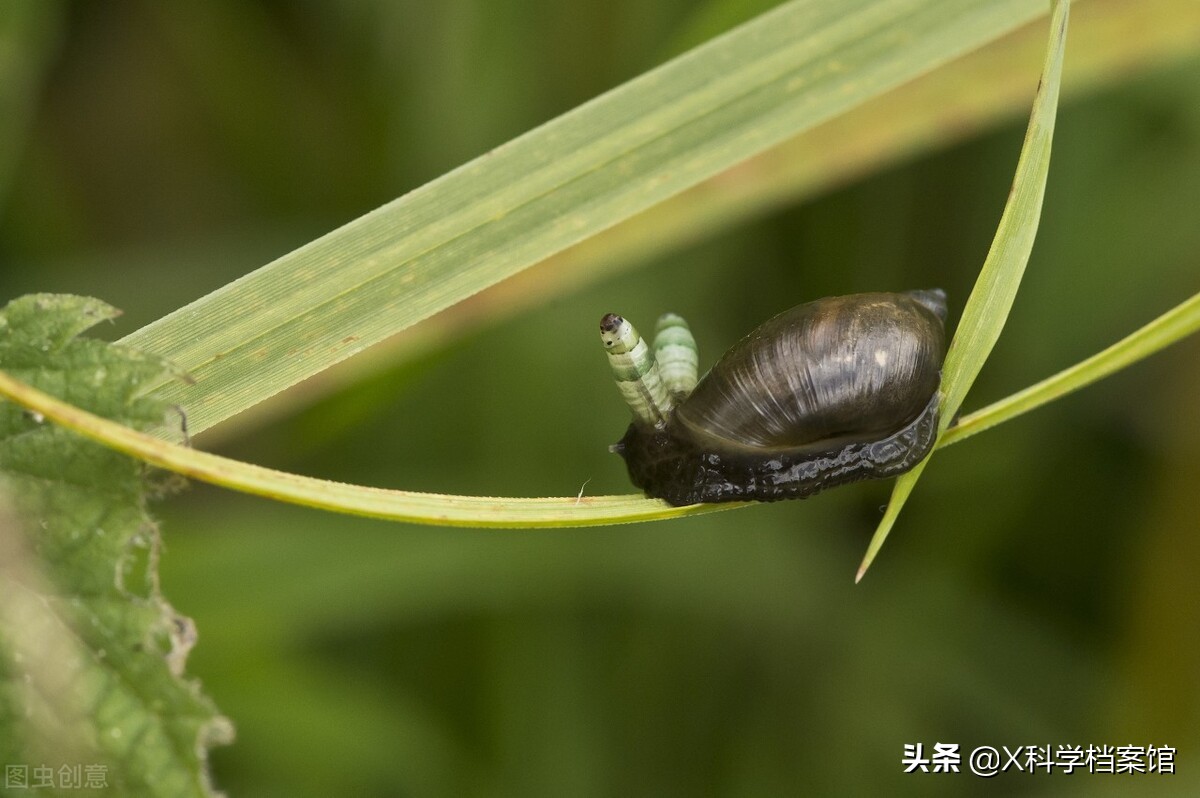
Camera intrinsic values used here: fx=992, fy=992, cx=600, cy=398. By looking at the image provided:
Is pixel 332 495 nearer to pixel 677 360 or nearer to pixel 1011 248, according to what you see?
pixel 677 360

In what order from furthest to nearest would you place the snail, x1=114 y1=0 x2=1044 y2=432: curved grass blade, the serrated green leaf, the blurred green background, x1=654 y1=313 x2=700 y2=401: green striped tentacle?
the blurred green background
x1=654 y1=313 x2=700 y2=401: green striped tentacle
the snail
x1=114 y1=0 x2=1044 y2=432: curved grass blade
the serrated green leaf

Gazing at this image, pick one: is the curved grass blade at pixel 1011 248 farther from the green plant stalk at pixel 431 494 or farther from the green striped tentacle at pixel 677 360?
the green striped tentacle at pixel 677 360

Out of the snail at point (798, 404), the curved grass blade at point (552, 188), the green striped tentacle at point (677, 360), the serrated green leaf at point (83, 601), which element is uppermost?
the curved grass blade at point (552, 188)

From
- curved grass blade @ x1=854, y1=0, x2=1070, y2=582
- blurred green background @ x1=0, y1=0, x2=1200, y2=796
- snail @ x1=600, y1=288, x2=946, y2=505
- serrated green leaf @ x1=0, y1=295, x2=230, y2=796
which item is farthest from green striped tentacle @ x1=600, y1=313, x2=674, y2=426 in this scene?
blurred green background @ x1=0, y1=0, x2=1200, y2=796

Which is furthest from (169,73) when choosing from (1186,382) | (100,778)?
(1186,382)

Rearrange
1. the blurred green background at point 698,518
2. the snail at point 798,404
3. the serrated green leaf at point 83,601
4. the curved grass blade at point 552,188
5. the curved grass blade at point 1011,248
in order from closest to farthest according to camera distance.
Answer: the serrated green leaf at point 83,601 < the curved grass blade at point 1011,248 < the curved grass blade at point 552,188 < the snail at point 798,404 < the blurred green background at point 698,518

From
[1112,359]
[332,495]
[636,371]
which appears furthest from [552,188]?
[1112,359]

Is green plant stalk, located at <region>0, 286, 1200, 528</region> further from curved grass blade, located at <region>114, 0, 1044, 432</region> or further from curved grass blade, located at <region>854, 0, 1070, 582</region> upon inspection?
curved grass blade, located at <region>114, 0, 1044, 432</region>

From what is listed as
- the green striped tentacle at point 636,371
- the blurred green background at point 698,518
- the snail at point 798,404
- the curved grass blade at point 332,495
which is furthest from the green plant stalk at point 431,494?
the blurred green background at point 698,518
